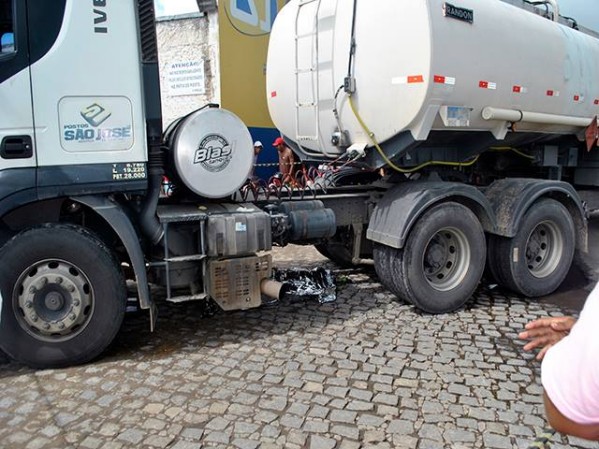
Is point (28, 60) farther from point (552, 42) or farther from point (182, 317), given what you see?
point (552, 42)

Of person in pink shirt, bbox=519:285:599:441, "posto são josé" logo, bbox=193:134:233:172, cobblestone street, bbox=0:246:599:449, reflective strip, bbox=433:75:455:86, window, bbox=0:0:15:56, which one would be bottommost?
cobblestone street, bbox=0:246:599:449

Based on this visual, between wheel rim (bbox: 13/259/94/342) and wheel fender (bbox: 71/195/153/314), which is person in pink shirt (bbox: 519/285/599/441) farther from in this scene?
wheel rim (bbox: 13/259/94/342)

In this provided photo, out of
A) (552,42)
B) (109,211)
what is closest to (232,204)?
(109,211)

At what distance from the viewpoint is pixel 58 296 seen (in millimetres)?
3861

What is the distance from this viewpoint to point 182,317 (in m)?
5.01

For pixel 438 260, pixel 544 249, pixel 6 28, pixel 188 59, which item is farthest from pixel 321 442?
pixel 188 59

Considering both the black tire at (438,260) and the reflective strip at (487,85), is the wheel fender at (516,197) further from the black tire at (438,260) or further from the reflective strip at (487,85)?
the reflective strip at (487,85)

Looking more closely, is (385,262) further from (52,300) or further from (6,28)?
(6,28)

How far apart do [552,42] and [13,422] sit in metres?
5.93

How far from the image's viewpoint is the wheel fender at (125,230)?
13.0 ft

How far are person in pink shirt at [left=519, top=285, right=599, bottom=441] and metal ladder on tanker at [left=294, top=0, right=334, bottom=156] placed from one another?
176 inches

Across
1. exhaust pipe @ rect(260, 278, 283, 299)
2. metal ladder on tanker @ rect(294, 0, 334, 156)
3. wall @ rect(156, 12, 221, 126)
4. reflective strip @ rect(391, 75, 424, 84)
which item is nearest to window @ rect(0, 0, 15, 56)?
exhaust pipe @ rect(260, 278, 283, 299)

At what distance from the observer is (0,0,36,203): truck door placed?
11.8 ft

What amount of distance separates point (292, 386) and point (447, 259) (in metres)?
2.46
